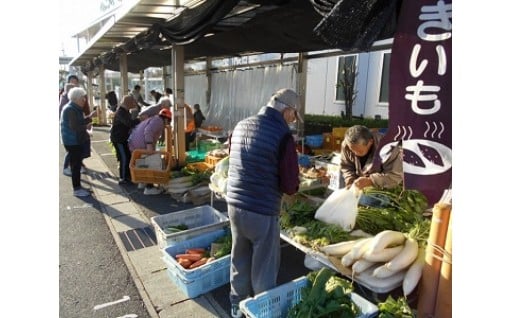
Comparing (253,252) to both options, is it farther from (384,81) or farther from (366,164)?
(384,81)

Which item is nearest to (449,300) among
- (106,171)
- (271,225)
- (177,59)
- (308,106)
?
(271,225)

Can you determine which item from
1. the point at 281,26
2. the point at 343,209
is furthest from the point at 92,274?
the point at 281,26

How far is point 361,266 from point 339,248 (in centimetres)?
21

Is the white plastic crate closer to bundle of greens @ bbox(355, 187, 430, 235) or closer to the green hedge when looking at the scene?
bundle of greens @ bbox(355, 187, 430, 235)

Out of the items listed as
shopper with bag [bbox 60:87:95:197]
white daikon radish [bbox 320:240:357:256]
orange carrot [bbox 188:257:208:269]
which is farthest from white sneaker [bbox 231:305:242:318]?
shopper with bag [bbox 60:87:95:197]

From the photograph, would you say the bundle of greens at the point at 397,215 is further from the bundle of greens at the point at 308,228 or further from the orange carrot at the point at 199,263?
the orange carrot at the point at 199,263

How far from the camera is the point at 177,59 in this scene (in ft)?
23.3

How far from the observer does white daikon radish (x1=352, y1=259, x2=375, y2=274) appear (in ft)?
8.35

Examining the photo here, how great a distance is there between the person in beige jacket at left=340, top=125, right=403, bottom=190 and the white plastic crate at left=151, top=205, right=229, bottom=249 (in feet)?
5.29

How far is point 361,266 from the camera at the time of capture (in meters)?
2.55

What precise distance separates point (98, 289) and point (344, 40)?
3.42 m

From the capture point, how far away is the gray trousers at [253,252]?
276cm

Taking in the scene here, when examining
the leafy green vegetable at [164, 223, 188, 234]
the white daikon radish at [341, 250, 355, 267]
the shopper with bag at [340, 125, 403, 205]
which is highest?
the shopper with bag at [340, 125, 403, 205]

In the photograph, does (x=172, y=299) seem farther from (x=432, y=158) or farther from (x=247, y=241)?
(x=432, y=158)
